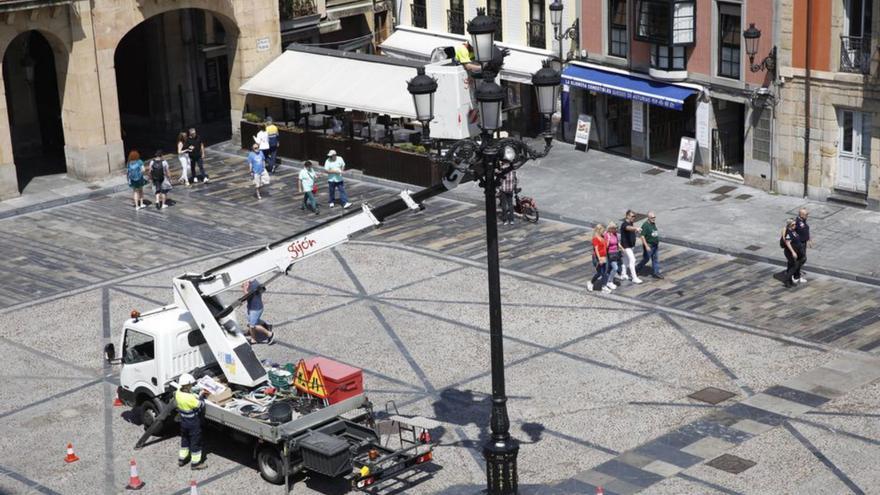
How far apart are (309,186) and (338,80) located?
20.3 ft

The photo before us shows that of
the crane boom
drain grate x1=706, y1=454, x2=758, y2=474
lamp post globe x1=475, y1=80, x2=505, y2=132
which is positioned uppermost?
lamp post globe x1=475, y1=80, x2=505, y2=132

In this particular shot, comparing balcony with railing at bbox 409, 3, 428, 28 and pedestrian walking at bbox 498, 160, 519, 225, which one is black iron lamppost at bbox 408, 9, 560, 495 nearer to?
pedestrian walking at bbox 498, 160, 519, 225

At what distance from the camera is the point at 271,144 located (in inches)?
1759

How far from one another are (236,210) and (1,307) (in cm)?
867

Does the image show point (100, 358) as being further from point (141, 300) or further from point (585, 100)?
point (585, 100)

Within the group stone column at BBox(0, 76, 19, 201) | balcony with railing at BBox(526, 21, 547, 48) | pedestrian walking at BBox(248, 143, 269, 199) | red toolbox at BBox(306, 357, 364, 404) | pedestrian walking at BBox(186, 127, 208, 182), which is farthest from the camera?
balcony with railing at BBox(526, 21, 547, 48)

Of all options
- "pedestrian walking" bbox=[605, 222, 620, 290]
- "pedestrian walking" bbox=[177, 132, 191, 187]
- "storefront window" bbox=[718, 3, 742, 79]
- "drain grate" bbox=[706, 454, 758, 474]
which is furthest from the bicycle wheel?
"drain grate" bbox=[706, 454, 758, 474]

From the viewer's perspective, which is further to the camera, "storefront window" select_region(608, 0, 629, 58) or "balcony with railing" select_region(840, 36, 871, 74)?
"storefront window" select_region(608, 0, 629, 58)

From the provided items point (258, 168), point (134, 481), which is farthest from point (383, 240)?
point (134, 481)

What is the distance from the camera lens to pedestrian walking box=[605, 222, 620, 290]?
3306cm

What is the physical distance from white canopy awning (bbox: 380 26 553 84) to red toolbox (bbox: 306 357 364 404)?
2285 centimetres

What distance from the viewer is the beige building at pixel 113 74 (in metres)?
43.6

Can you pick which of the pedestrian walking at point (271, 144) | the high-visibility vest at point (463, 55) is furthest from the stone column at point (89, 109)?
the high-visibility vest at point (463, 55)

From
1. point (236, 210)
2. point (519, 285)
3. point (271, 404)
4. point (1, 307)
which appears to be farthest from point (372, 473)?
point (236, 210)
